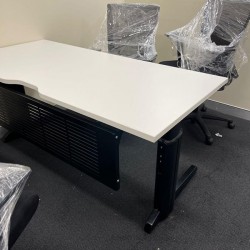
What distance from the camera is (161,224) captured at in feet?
4.80

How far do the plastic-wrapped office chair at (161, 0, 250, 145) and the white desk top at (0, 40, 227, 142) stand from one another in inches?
25.8

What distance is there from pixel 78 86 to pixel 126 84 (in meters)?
0.23

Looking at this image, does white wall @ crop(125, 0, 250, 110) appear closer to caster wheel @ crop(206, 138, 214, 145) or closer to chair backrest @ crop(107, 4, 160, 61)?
→ chair backrest @ crop(107, 4, 160, 61)

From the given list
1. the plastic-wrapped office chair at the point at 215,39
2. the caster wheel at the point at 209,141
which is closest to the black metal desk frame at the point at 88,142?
the caster wheel at the point at 209,141

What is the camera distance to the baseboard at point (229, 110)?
2.54m

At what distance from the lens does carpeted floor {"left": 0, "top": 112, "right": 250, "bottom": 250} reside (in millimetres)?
1374

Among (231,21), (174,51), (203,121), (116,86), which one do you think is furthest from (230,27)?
(116,86)

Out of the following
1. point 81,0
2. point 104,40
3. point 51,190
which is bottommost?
point 51,190

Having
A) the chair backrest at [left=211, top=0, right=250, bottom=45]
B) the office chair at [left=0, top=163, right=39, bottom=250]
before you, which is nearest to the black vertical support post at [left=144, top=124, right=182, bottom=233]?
the office chair at [left=0, top=163, right=39, bottom=250]

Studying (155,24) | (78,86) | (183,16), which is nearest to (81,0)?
(155,24)

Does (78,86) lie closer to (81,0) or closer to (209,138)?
(209,138)

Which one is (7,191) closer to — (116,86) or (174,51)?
(116,86)

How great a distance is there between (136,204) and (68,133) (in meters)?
0.61

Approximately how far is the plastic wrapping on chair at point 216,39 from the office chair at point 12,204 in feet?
5.37
